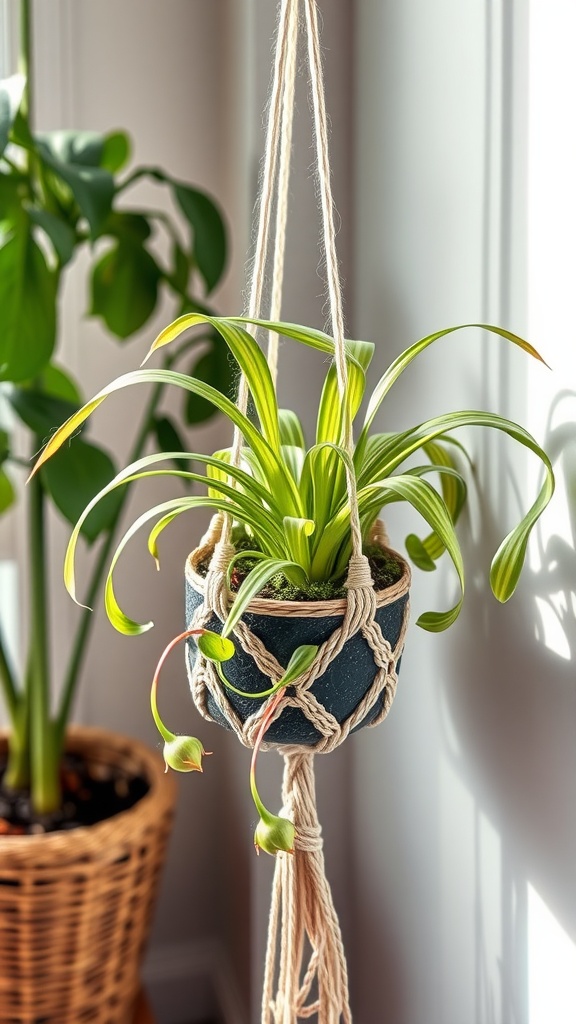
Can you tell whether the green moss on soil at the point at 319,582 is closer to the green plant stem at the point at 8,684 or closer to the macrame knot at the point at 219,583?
the macrame knot at the point at 219,583

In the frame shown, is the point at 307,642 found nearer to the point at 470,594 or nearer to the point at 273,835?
A: the point at 273,835

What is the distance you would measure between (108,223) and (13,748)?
0.70m

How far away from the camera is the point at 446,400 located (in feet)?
3.22

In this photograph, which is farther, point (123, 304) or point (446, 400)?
point (123, 304)

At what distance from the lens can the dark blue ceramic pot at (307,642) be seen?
0.71 m

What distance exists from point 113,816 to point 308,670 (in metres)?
0.70

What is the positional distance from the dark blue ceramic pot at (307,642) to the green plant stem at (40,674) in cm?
51

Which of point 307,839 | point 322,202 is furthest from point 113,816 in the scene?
point 322,202

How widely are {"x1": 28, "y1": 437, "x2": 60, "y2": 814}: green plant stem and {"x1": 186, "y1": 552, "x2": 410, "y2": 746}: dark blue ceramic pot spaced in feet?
1.69

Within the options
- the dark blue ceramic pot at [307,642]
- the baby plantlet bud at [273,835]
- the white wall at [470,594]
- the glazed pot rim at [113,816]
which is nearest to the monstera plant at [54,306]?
the glazed pot rim at [113,816]

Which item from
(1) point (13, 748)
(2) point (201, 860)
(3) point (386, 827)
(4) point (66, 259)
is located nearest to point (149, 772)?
(1) point (13, 748)

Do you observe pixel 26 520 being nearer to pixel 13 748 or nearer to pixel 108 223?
pixel 13 748

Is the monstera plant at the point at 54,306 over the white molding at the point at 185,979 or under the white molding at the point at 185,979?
over

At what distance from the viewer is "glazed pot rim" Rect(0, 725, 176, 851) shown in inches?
43.9
